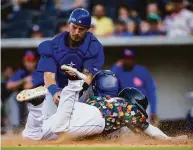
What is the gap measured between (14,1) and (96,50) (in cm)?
687

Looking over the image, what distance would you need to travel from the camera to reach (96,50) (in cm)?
691

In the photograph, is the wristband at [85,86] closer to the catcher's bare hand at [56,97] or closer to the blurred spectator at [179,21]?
the catcher's bare hand at [56,97]

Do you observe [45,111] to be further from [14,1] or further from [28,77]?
[14,1]

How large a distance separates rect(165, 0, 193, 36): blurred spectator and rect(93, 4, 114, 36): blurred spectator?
3.14ft

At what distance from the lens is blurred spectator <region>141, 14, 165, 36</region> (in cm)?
1098

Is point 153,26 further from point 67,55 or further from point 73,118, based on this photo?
point 73,118

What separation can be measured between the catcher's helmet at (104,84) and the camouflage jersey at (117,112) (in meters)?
0.07

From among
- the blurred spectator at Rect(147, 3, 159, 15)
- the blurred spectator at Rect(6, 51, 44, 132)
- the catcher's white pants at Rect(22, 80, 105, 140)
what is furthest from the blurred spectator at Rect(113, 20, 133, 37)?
the catcher's white pants at Rect(22, 80, 105, 140)

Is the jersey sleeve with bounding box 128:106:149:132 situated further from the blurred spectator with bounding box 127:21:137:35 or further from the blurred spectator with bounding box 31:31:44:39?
the blurred spectator with bounding box 127:21:137:35

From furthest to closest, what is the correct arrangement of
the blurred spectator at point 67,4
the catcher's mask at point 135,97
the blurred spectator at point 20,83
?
1. the blurred spectator at point 67,4
2. the blurred spectator at point 20,83
3. the catcher's mask at point 135,97

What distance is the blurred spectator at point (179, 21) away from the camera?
11.5 meters

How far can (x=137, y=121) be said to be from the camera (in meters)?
6.89

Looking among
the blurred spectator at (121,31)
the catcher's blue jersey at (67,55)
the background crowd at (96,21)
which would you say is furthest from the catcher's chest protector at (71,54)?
the blurred spectator at (121,31)

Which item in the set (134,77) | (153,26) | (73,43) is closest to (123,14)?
(153,26)
